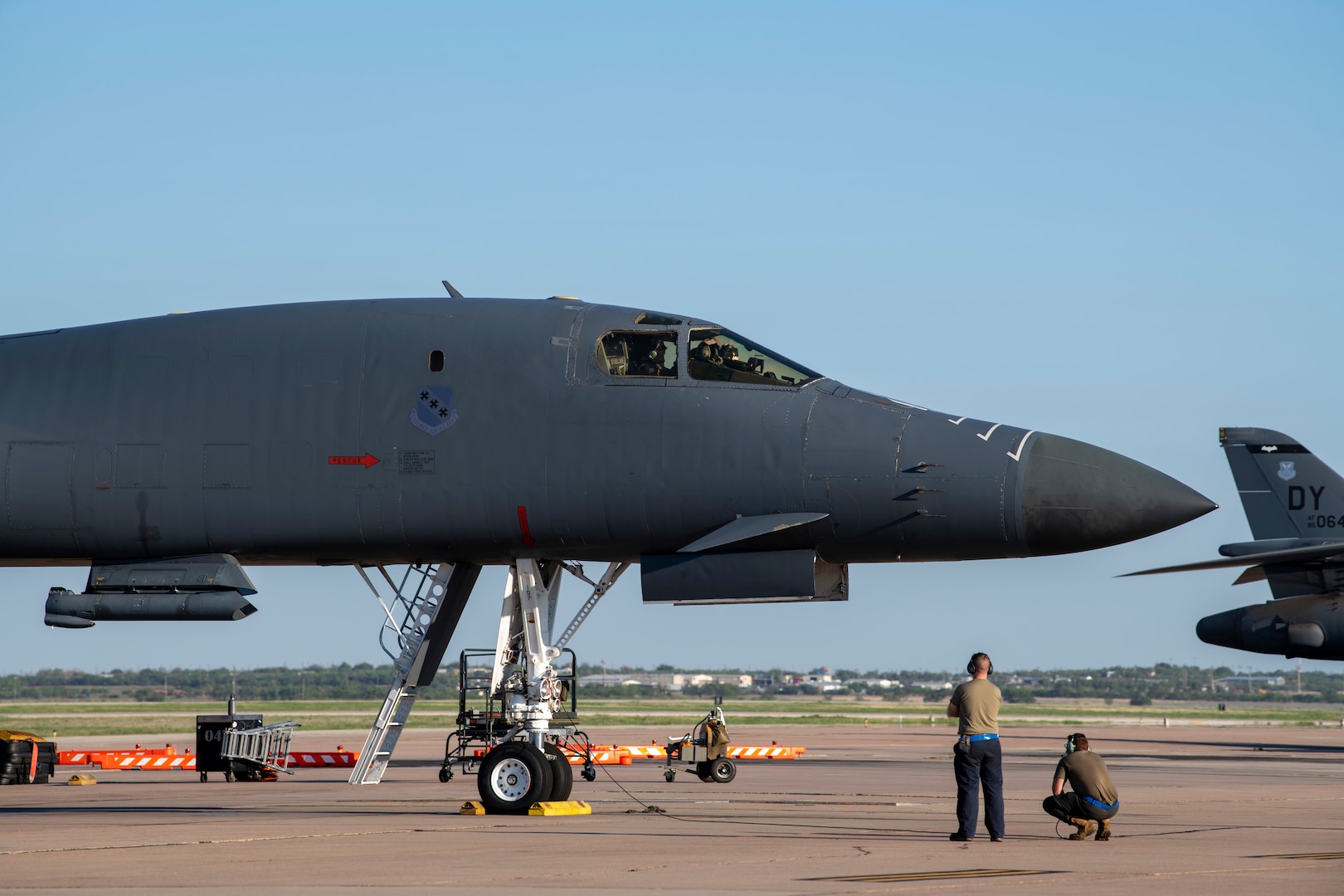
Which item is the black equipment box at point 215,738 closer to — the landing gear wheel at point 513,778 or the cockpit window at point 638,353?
the landing gear wheel at point 513,778

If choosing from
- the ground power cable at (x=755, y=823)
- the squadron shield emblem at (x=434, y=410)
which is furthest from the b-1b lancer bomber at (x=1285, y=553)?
the squadron shield emblem at (x=434, y=410)

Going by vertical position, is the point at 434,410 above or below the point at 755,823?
above

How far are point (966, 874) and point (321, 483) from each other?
7329 millimetres

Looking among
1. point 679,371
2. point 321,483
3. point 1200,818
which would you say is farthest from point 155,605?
point 1200,818

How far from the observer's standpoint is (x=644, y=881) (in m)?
9.63

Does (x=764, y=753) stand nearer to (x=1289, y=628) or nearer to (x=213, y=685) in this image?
(x=1289, y=628)

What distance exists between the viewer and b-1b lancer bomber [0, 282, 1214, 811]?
13.6 metres

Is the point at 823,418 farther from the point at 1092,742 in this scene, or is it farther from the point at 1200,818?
the point at 1092,742

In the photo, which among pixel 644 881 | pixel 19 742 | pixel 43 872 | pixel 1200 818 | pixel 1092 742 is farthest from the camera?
pixel 1092 742

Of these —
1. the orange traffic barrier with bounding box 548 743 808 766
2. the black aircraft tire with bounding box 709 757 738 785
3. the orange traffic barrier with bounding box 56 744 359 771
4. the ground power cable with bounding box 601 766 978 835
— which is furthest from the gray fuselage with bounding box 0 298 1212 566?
the orange traffic barrier with bounding box 56 744 359 771

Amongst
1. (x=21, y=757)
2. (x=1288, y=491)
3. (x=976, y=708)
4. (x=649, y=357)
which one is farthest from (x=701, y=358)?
(x=1288, y=491)

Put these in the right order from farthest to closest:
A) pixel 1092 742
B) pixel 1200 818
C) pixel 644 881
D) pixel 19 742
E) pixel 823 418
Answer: pixel 1092 742
pixel 19 742
pixel 1200 818
pixel 823 418
pixel 644 881

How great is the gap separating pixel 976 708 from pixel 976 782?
0.62 m

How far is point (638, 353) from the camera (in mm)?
14383
